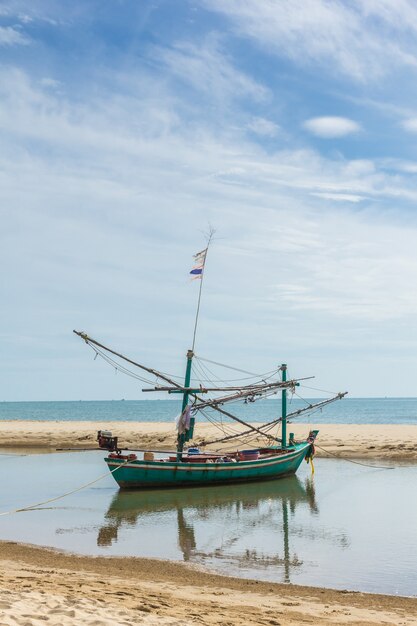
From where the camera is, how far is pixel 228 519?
882 inches

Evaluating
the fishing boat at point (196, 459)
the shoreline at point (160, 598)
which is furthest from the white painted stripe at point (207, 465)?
the shoreline at point (160, 598)

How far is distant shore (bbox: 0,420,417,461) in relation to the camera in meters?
39.6

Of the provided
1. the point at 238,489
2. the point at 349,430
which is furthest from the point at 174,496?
the point at 349,430

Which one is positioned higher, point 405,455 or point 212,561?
point 405,455

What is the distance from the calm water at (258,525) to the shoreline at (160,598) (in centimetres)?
122

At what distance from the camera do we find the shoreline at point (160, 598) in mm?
9336

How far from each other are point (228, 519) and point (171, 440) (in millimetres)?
25505

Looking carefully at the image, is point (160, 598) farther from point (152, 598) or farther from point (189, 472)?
point (189, 472)

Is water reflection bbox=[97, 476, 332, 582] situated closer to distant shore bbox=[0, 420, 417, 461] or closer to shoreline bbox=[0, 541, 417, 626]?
shoreline bbox=[0, 541, 417, 626]

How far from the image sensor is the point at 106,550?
17.2 m

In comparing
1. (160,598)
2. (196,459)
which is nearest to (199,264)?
(196,459)

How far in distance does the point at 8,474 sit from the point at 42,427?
85.9 feet

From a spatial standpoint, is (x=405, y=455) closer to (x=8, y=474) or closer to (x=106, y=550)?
(x=8, y=474)

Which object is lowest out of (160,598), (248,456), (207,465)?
(160,598)
